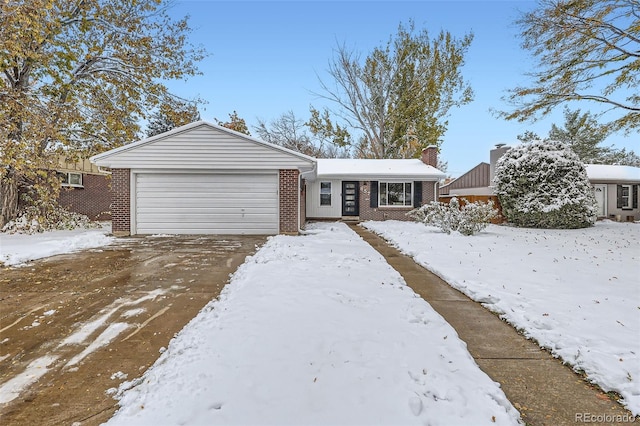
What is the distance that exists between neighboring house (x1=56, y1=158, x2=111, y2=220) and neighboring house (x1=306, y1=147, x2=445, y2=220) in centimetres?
1070

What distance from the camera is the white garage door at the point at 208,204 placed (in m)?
11.1

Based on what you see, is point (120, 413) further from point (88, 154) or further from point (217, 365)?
point (88, 154)

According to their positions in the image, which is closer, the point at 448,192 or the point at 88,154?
the point at 88,154

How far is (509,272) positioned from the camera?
19.3ft

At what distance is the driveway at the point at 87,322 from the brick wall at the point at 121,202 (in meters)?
3.73

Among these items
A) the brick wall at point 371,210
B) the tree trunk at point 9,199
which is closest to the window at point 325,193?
the brick wall at point 371,210

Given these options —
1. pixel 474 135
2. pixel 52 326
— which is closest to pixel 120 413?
pixel 52 326

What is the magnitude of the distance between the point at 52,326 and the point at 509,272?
6662 millimetres

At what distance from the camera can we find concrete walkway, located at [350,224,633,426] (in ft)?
7.24

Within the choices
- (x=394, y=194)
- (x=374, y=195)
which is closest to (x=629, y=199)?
(x=394, y=194)

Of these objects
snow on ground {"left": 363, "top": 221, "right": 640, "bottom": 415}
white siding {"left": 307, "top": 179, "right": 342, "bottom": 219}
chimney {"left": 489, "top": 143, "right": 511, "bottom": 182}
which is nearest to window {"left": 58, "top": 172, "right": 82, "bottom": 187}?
white siding {"left": 307, "top": 179, "right": 342, "bottom": 219}

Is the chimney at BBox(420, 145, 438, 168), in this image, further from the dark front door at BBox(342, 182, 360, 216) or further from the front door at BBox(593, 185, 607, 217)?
the front door at BBox(593, 185, 607, 217)

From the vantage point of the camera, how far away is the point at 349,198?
17531 mm

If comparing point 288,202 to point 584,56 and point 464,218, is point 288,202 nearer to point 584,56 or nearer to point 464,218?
point 464,218
